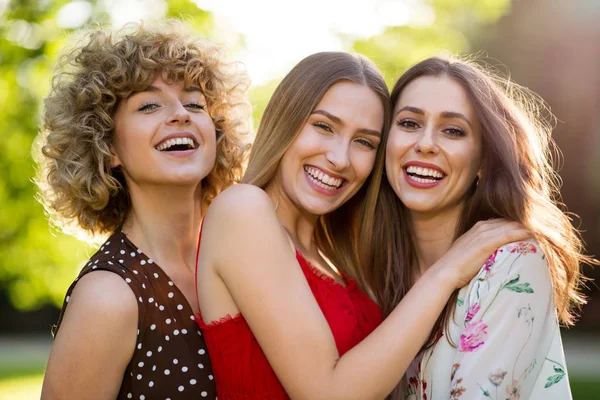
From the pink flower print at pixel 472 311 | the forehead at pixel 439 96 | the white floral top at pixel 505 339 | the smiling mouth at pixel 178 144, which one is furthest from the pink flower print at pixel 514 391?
the smiling mouth at pixel 178 144

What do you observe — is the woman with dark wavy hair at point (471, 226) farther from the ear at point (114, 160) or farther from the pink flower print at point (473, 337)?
the ear at point (114, 160)

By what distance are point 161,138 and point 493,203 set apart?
5.24 feet

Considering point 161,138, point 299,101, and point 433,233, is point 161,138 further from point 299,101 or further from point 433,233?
point 433,233

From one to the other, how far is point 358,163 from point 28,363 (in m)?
13.4

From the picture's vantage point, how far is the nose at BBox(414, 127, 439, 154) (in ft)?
11.0

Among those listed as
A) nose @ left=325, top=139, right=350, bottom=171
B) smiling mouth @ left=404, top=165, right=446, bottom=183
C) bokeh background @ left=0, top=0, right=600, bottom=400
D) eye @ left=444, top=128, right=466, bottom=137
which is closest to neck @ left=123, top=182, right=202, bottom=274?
nose @ left=325, top=139, right=350, bottom=171

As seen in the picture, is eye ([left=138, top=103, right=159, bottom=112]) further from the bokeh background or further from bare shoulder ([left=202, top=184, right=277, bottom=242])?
the bokeh background

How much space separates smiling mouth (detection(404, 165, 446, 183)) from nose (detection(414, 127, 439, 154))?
0.09m

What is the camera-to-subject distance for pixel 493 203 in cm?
336

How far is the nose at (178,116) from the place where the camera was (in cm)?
359

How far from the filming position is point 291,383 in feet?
9.61

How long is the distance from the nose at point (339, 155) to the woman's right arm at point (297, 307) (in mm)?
406

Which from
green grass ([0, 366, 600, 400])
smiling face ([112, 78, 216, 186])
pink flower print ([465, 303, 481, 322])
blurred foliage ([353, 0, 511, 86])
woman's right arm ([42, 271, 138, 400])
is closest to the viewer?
pink flower print ([465, 303, 481, 322])

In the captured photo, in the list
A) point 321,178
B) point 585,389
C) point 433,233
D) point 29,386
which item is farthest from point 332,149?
point 29,386
